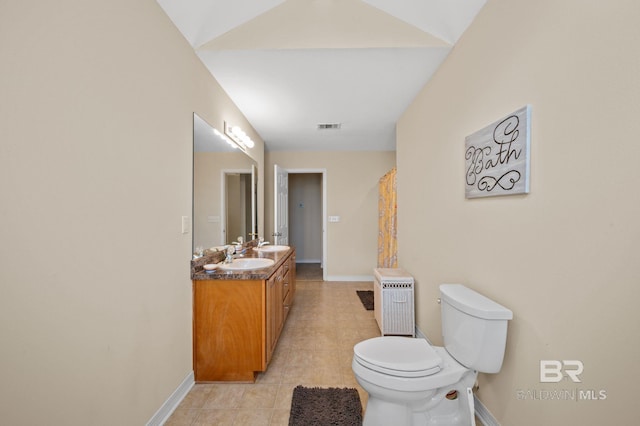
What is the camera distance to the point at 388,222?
3.77m

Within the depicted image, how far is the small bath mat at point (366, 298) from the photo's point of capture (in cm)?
344

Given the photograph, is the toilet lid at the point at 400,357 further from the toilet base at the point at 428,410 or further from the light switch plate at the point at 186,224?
the light switch plate at the point at 186,224

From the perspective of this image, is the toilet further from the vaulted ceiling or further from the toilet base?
the vaulted ceiling

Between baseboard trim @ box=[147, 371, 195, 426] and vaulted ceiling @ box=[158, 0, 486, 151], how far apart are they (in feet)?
7.49

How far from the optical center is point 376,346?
1515mm

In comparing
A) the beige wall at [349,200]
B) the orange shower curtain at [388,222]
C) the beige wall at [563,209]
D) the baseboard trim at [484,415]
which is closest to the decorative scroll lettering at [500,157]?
the beige wall at [563,209]

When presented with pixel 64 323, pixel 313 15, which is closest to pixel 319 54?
pixel 313 15

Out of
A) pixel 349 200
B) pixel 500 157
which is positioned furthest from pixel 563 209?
pixel 349 200

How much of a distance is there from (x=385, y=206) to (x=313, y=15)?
2719 millimetres

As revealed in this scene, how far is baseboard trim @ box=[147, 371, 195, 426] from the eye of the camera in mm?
1473

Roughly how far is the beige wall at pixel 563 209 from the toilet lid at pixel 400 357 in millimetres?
372

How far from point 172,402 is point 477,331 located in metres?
1.80

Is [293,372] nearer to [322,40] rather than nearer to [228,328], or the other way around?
[228,328]

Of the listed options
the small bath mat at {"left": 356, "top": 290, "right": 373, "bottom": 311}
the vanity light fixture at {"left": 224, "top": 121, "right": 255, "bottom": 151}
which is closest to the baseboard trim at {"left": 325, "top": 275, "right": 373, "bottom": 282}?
the small bath mat at {"left": 356, "top": 290, "right": 373, "bottom": 311}
